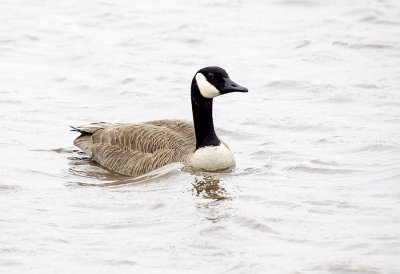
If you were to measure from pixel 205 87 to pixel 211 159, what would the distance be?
947mm

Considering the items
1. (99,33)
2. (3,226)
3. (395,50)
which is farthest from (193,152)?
(99,33)

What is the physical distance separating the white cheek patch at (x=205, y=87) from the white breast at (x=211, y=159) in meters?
0.71

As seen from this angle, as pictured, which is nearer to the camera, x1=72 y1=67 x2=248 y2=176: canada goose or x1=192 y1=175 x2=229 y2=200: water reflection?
x1=192 y1=175 x2=229 y2=200: water reflection

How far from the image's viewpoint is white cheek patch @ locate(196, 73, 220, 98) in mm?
10812

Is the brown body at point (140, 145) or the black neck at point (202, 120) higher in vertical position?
the black neck at point (202, 120)

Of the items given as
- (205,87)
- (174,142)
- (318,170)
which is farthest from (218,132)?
(318,170)

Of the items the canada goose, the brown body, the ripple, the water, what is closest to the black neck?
the canada goose

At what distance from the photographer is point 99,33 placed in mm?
20094

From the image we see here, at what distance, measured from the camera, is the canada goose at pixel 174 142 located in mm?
10787

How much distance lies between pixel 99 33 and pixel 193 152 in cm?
979

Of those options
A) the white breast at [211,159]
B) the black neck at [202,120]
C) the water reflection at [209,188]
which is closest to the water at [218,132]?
the water reflection at [209,188]

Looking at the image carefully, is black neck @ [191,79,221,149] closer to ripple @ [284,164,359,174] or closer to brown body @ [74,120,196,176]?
brown body @ [74,120,196,176]

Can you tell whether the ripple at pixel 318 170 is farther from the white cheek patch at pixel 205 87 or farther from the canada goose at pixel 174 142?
the white cheek patch at pixel 205 87

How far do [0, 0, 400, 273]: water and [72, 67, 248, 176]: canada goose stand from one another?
0.24 m
